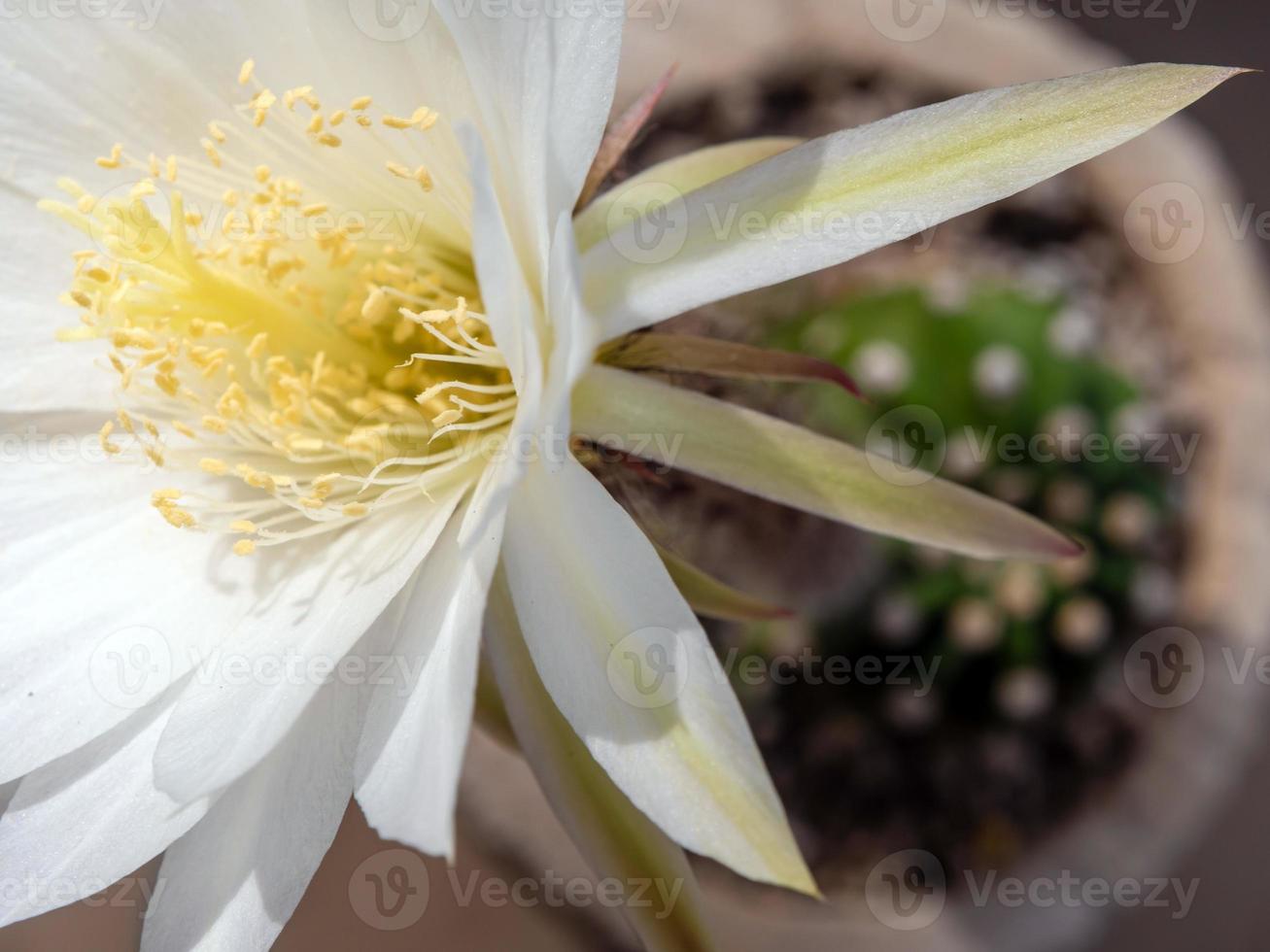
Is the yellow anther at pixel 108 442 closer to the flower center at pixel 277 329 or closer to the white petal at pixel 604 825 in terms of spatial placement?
the flower center at pixel 277 329

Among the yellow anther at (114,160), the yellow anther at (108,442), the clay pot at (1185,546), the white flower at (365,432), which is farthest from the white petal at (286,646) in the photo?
the clay pot at (1185,546)

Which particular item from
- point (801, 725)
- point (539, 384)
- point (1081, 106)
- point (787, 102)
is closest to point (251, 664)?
point (539, 384)

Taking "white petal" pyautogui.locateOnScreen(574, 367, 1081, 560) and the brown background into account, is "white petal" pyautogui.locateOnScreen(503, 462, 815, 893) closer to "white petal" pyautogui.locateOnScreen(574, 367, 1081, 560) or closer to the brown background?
"white petal" pyautogui.locateOnScreen(574, 367, 1081, 560)

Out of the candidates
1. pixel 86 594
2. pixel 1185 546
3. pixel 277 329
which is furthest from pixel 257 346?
pixel 1185 546

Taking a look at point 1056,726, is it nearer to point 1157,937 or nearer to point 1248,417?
point 1248,417

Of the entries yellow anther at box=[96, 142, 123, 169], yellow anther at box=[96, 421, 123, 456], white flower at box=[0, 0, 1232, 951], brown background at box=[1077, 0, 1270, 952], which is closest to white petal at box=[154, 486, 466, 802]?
white flower at box=[0, 0, 1232, 951]

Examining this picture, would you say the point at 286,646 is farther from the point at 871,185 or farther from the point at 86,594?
the point at 871,185
